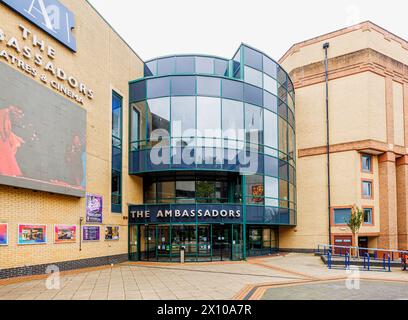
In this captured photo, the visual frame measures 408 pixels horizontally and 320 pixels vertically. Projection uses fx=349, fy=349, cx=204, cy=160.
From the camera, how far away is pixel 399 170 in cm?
2852

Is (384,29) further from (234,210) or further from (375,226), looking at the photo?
(234,210)

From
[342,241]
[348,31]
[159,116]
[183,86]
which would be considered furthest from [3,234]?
[348,31]

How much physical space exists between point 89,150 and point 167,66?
8.64 metres

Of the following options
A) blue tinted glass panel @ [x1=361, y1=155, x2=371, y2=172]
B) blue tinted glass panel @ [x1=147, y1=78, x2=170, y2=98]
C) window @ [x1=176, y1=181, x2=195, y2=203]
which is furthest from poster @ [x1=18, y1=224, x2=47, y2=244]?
blue tinted glass panel @ [x1=361, y1=155, x2=371, y2=172]

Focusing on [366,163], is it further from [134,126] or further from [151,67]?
[134,126]

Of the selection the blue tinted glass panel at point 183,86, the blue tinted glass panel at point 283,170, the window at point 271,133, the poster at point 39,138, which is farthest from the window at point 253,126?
the poster at point 39,138

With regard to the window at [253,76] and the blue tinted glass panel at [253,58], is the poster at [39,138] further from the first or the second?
the blue tinted glass panel at [253,58]

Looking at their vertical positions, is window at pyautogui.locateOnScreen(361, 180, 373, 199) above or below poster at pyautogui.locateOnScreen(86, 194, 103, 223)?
above

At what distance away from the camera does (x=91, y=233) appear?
683 inches

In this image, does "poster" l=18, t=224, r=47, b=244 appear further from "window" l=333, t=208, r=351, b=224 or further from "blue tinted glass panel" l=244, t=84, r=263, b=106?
"window" l=333, t=208, r=351, b=224

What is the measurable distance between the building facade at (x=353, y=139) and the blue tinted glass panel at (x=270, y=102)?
551 centimetres

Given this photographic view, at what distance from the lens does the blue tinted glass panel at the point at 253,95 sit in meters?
22.2

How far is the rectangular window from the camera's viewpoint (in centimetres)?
1984

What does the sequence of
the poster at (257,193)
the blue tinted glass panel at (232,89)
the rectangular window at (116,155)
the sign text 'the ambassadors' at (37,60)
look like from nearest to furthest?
the sign text 'the ambassadors' at (37,60), the rectangular window at (116,155), the blue tinted glass panel at (232,89), the poster at (257,193)
